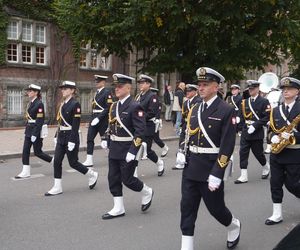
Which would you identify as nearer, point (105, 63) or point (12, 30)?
point (12, 30)

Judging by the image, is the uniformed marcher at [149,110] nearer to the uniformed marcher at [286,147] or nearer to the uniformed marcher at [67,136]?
the uniformed marcher at [67,136]

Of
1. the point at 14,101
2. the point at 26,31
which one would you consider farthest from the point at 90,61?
the point at 14,101

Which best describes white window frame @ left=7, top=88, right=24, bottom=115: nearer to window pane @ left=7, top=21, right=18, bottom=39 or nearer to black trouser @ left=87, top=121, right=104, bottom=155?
window pane @ left=7, top=21, right=18, bottom=39

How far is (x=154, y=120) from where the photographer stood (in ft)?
33.0

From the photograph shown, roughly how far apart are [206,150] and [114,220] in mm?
2096

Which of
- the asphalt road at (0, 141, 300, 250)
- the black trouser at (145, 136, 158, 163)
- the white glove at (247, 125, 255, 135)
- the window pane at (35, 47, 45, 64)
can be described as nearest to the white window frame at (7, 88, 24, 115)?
the window pane at (35, 47, 45, 64)

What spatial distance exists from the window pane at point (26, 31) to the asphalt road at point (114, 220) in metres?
12.6

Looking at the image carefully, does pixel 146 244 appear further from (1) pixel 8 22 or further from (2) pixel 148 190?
(1) pixel 8 22

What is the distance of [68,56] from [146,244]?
59.2ft

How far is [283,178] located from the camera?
6305 millimetres

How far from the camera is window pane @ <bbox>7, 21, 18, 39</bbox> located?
20.0 metres

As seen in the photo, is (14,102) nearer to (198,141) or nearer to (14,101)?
(14,101)

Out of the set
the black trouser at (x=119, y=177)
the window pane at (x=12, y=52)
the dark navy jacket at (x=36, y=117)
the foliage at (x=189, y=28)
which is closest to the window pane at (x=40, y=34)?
the window pane at (x=12, y=52)

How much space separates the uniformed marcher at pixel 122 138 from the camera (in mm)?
6418
